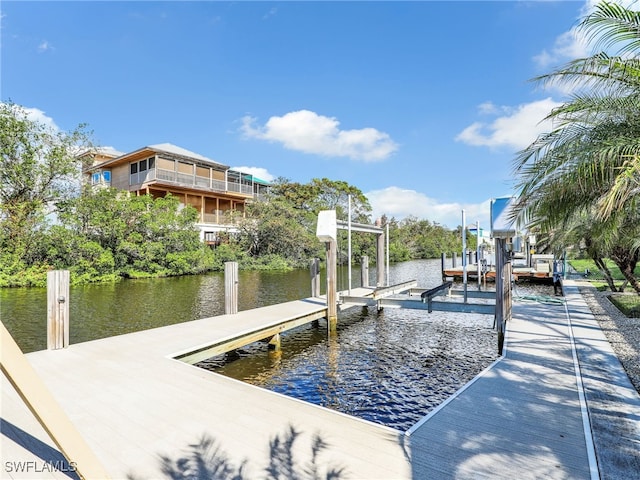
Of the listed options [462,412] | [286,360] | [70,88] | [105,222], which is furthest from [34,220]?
[462,412]

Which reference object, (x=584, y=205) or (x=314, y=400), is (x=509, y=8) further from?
(x=314, y=400)

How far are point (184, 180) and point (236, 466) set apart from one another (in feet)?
86.9

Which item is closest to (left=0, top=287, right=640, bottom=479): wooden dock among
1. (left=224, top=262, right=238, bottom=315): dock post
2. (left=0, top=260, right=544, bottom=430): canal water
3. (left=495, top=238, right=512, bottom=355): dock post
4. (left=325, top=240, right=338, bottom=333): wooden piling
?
(left=0, top=260, right=544, bottom=430): canal water

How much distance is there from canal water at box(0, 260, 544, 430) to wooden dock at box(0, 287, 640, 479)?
1.32 metres

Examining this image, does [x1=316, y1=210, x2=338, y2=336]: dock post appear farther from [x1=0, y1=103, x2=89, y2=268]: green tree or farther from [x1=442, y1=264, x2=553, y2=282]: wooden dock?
[x1=0, y1=103, x2=89, y2=268]: green tree

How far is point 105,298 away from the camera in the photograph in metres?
13.8

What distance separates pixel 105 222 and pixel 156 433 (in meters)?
19.6

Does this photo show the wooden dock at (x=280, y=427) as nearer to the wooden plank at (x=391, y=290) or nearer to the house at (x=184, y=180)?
the wooden plank at (x=391, y=290)

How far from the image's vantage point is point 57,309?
568 cm

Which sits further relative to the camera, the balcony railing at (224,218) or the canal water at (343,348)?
the balcony railing at (224,218)

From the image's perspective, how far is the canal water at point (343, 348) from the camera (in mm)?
5488

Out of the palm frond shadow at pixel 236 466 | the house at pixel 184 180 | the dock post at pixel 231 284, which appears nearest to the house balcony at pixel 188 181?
the house at pixel 184 180

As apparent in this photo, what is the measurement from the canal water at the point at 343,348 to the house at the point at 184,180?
12.8 meters

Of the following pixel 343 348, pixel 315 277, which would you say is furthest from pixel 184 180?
pixel 343 348
